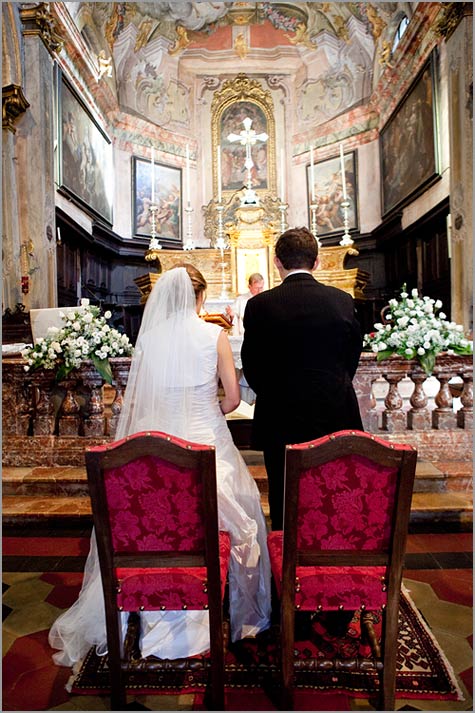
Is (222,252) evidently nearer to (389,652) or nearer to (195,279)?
(195,279)

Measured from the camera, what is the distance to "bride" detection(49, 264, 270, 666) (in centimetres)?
200

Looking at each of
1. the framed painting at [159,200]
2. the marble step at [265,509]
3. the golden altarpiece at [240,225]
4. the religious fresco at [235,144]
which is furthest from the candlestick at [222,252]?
the marble step at [265,509]

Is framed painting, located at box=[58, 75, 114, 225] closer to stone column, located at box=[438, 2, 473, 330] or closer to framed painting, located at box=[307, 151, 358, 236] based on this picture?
framed painting, located at box=[307, 151, 358, 236]

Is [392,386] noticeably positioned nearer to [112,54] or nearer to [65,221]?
[65,221]

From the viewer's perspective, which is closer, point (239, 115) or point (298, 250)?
point (298, 250)

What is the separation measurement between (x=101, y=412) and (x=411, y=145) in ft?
30.5

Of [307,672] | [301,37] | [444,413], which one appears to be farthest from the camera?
[301,37]

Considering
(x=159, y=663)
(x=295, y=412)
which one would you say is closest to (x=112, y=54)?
(x=295, y=412)

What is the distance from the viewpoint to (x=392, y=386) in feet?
12.6

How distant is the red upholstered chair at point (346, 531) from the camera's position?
4.71ft

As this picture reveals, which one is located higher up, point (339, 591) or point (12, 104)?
point (12, 104)

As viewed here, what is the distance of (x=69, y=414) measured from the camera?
3.93 meters

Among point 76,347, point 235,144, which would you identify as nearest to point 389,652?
point 76,347

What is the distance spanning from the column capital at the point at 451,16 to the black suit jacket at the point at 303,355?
783 centimetres
